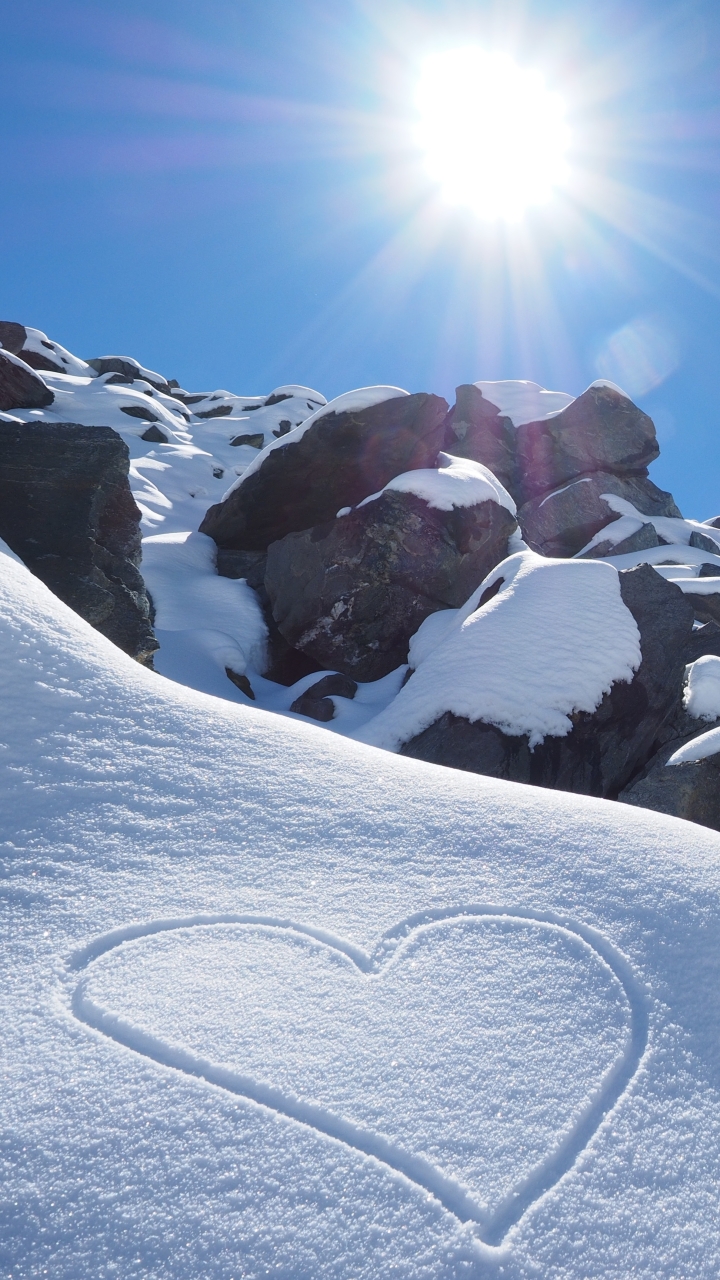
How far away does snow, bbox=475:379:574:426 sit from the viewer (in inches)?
1029

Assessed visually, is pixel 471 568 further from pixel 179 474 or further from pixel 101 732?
pixel 179 474

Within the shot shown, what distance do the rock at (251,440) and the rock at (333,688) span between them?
27.7 metres

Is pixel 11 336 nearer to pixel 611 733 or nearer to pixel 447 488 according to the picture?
pixel 447 488

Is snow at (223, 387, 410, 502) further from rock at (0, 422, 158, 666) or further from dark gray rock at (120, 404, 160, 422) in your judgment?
dark gray rock at (120, 404, 160, 422)

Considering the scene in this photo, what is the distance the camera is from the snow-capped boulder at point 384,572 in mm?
11469

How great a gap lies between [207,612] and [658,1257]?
11.5m

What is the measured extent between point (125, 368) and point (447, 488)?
4067 cm

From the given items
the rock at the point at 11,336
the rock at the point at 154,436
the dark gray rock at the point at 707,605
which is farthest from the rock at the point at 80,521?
the rock at the point at 11,336

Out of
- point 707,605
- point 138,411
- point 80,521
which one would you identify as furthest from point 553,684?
point 138,411

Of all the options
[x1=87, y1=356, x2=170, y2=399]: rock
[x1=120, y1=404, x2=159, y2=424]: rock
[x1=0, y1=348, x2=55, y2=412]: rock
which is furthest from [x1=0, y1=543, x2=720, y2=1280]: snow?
[x1=87, y1=356, x2=170, y2=399]: rock

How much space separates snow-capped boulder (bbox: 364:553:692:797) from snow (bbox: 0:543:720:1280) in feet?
14.9

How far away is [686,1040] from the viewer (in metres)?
1.98

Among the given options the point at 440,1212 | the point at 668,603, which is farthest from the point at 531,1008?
the point at 668,603

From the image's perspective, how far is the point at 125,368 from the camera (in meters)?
Result: 46.8
